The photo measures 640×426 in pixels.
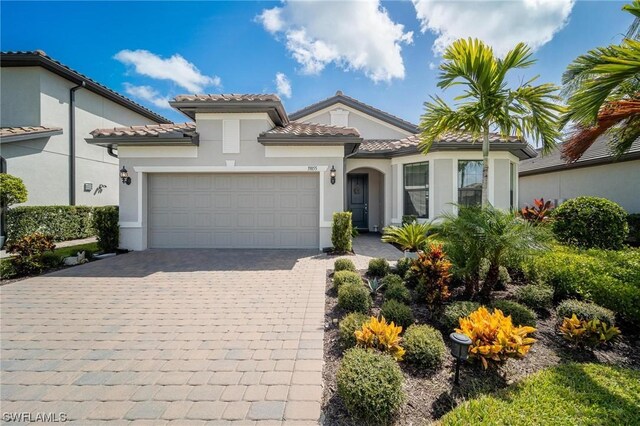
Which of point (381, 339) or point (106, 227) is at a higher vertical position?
point (106, 227)

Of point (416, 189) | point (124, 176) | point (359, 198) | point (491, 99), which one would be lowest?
point (359, 198)

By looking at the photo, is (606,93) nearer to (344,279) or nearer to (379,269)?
(379,269)

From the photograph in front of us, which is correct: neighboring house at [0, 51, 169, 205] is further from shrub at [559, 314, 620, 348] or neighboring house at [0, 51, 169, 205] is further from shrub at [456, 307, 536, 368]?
shrub at [559, 314, 620, 348]

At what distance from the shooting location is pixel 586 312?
354cm

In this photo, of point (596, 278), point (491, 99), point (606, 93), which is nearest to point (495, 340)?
point (596, 278)

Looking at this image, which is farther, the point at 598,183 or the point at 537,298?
the point at 598,183

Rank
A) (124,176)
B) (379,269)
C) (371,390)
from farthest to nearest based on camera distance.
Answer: (124,176), (379,269), (371,390)

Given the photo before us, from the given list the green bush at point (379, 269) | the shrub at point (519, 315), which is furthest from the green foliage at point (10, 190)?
the shrub at point (519, 315)

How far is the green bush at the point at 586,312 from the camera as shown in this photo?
3.43 meters

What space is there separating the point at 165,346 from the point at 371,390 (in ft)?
8.87

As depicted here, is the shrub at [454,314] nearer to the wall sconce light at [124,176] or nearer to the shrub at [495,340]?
the shrub at [495,340]

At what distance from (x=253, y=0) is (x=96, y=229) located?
333 inches

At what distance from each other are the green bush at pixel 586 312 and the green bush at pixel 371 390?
3095 millimetres

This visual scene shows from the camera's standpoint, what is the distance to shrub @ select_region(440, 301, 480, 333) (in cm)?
354
